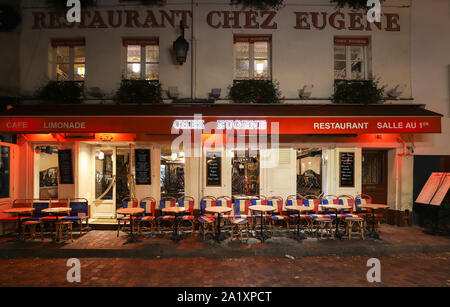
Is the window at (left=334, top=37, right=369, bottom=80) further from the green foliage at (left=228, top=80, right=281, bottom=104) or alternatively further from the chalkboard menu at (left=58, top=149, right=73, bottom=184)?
the chalkboard menu at (left=58, top=149, right=73, bottom=184)

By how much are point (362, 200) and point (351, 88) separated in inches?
141

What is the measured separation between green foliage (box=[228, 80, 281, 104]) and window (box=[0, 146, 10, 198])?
709cm

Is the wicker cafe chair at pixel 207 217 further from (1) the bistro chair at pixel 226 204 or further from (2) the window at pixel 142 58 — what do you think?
(2) the window at pixel 142 58

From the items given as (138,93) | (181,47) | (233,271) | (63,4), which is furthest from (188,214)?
(63,4)

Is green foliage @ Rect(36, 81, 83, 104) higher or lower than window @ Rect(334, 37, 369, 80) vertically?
lower

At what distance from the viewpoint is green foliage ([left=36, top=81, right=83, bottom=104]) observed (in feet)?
27.1

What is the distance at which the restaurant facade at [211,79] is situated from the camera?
8.45 m

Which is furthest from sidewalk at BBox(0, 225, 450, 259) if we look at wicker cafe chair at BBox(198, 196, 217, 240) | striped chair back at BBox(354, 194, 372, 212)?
striped chair back at BBox(354, 194, 372, 212)

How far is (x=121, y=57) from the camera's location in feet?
28.4

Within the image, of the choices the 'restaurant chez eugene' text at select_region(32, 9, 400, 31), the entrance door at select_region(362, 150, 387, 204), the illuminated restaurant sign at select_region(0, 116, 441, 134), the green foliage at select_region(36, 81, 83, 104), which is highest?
the 'restaurant chez eugene' text at select_region(32, 9, 400, 31)

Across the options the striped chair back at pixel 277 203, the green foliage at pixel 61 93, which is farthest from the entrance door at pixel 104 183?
the striped chair back at pixel 277 203

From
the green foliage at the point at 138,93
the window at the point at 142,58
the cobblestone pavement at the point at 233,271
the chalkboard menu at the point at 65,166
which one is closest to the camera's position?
the cobblestone pavement at the point at 233,271

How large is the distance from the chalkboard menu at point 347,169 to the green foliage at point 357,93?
1.74m
